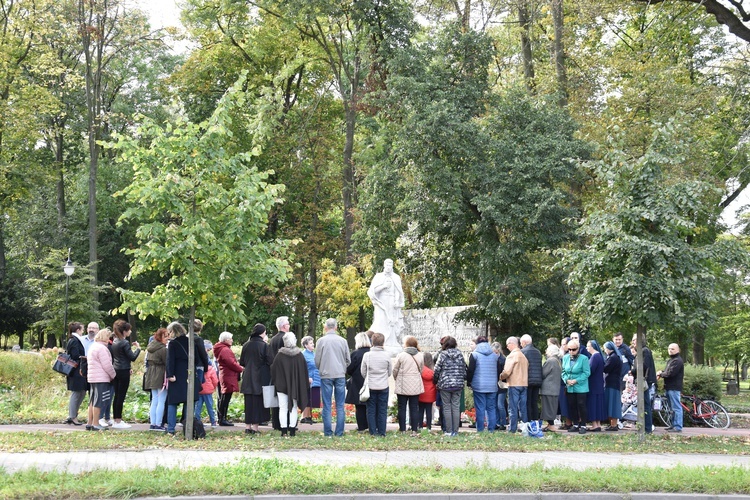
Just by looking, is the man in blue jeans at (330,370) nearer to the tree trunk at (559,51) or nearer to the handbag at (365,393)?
the handbag at (365,393)

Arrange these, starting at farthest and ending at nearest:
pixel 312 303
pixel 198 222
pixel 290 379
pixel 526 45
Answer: pixel 312 303
pixel 526 45
pixel 290 379
pixel 198 222

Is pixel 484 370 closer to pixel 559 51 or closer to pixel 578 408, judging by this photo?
pixel 578 408

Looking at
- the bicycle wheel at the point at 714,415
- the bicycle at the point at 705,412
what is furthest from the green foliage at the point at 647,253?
the bicycle wheel at the point at 714,415

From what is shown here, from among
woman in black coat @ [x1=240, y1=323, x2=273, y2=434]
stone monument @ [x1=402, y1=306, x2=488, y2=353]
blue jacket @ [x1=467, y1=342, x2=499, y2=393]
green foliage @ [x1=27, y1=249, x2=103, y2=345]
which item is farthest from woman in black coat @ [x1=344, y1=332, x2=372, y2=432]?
green foliage @ [x1=27, y1=249, x2=103, y2=345]

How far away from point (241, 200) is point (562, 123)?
1511 centimetres

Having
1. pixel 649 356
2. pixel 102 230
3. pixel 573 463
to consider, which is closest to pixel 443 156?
pixel 649 356

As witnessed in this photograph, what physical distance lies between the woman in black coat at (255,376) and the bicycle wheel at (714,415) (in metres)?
9.75

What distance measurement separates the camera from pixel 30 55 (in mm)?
39781

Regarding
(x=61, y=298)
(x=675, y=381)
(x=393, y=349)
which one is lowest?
(x=675, y=381)

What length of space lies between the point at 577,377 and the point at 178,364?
285 inches

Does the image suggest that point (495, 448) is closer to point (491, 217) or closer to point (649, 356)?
point (649, 356)

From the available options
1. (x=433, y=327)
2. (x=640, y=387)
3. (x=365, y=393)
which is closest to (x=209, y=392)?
(x=365, y=393)

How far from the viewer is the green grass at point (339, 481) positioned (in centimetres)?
848

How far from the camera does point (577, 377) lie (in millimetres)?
15695
